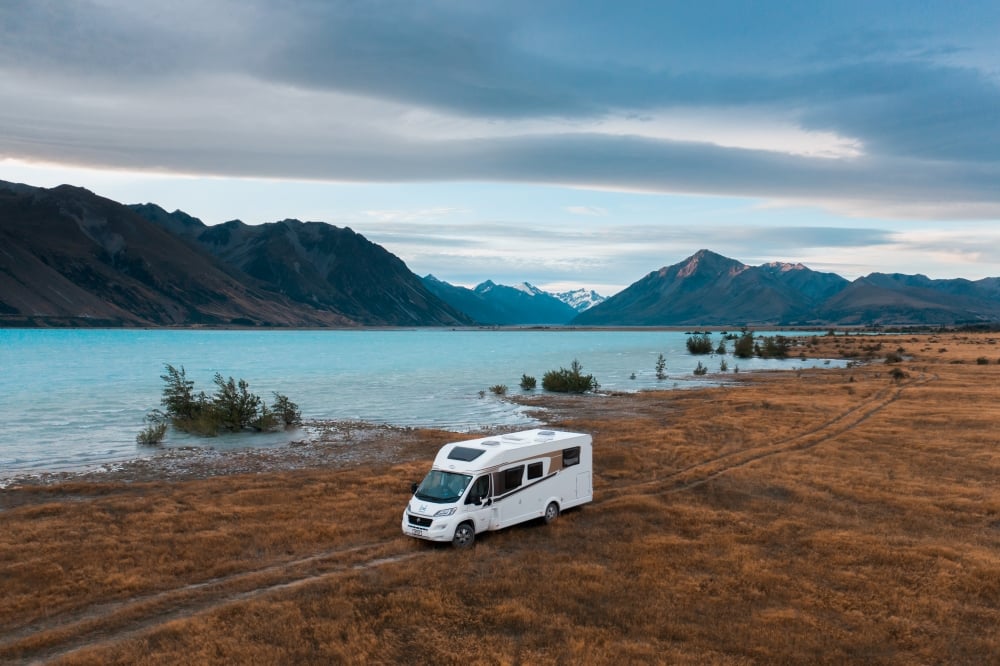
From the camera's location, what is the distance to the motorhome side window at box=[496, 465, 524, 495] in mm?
19672

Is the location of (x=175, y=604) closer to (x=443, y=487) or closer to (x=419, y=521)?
(x=419, y=521)

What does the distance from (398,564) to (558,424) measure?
25591 mm

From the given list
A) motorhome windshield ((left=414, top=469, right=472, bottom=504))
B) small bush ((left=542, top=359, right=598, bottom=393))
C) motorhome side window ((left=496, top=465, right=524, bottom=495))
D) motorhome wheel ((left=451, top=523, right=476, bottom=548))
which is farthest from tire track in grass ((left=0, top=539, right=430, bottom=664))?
small bush ((left=542, top=359, right=598, bottom=393))

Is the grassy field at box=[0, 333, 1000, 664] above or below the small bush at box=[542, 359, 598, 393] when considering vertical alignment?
below

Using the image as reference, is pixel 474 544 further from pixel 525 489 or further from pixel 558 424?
pixel 558 424

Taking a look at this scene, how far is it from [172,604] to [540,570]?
8382 millimetres

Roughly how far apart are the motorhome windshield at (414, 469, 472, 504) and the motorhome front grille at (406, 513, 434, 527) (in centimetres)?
58

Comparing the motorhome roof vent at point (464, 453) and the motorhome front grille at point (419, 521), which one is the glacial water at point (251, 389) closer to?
the motorhome front grille at point (419, 521)

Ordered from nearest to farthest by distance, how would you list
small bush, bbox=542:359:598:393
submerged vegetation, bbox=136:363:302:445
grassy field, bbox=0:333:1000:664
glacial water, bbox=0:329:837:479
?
grassy field, bbox=0:333:1000:664 < glacial water, bbox=0:329:837:479 < submerged vegetation, bbox=136:363:302:445 < small bush, bbox=542:359:598:393

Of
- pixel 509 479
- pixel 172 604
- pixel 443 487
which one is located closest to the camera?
pixel 172 604

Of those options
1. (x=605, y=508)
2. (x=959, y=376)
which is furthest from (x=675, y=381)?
(x=605, y=508)

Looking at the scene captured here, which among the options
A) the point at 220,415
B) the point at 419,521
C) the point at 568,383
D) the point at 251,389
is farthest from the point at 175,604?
the point at 251,389

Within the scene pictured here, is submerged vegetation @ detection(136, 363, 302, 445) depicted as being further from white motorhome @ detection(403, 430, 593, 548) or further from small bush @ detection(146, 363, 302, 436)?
white motorhome @ detection(403, 430, 593, 548)

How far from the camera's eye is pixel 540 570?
1716cm
